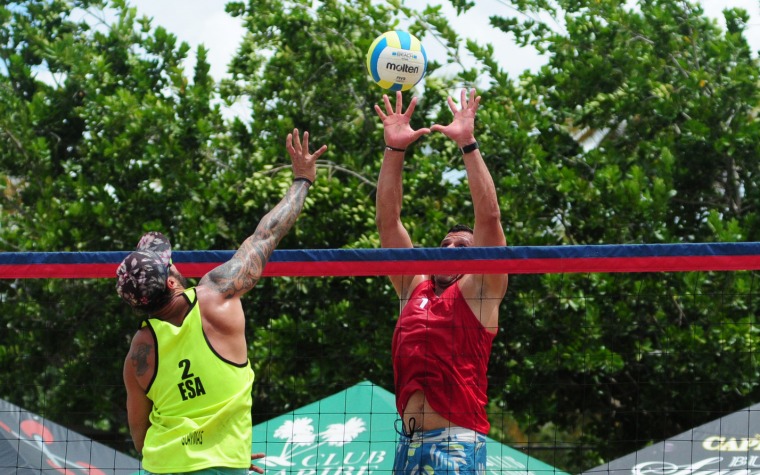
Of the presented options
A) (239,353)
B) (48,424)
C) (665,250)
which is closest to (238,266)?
(239,353)

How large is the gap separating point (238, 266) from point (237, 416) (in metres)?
0.56

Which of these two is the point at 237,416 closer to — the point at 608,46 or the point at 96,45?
the point at 608,46

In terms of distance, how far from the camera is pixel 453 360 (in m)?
4.45

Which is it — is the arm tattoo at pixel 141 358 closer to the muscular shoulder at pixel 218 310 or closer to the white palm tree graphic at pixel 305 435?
the muscular shoulder at pixel 218 310

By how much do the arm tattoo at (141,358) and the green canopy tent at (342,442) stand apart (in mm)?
2734

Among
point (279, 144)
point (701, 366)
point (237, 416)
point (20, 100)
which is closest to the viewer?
point (237, 416)

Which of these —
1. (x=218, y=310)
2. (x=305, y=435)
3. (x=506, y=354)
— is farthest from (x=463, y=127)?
(x=506, y=354)

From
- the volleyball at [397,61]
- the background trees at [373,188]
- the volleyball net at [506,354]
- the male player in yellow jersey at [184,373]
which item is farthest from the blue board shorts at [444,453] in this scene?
the background trees at [373,188]

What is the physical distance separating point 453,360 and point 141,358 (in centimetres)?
140

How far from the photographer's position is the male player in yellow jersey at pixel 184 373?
3555mm

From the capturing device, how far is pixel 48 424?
295 inches

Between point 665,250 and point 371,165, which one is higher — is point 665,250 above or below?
below

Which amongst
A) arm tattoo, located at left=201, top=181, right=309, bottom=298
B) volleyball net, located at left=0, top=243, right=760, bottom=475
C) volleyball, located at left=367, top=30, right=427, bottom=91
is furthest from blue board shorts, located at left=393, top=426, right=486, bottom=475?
volleyball net, located at left=0, top=243, right=760, bottom=475

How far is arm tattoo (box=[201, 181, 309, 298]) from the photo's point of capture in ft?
12.4
